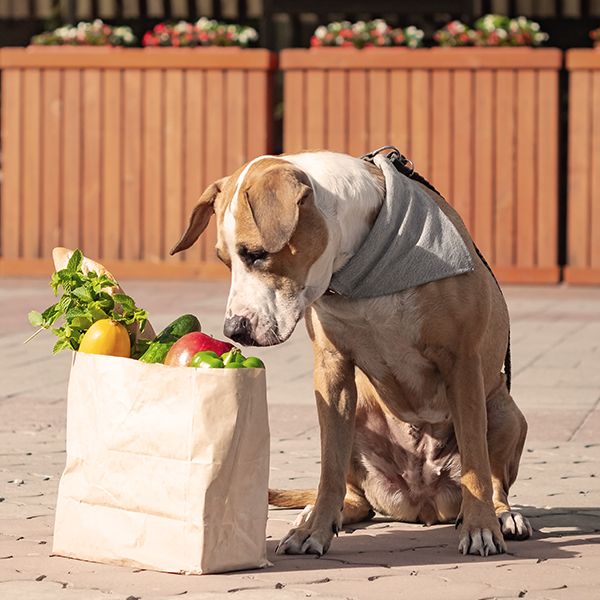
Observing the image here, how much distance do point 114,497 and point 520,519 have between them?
1.26 meters

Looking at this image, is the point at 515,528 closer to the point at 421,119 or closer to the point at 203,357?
the point at 203,357

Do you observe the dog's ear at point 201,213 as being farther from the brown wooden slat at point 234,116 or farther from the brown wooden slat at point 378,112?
the brown wooden slat at point 234,116

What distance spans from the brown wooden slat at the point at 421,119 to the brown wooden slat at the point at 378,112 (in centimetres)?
22

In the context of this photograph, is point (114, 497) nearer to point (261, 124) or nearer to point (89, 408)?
point (89, 408)

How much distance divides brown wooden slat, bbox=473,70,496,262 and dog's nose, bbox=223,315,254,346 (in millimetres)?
9011

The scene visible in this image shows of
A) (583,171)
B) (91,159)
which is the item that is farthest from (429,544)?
(91,159)

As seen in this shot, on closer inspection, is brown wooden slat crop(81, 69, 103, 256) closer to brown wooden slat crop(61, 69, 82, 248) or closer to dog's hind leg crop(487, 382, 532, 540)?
brown wooden slat crop(61, 69, 82, 248)

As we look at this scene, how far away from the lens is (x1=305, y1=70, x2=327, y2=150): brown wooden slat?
1348 centimetres

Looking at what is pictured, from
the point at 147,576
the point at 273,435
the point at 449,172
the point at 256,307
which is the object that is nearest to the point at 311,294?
the point at 256,307

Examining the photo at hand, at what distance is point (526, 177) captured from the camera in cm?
1319

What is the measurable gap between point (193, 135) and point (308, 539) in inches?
366

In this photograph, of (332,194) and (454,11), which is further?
(454,11)

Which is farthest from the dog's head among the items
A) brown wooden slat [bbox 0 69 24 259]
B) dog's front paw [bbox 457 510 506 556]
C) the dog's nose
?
brown wooden slat [bbox 0 69 24 259]

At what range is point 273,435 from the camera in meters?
6.63
